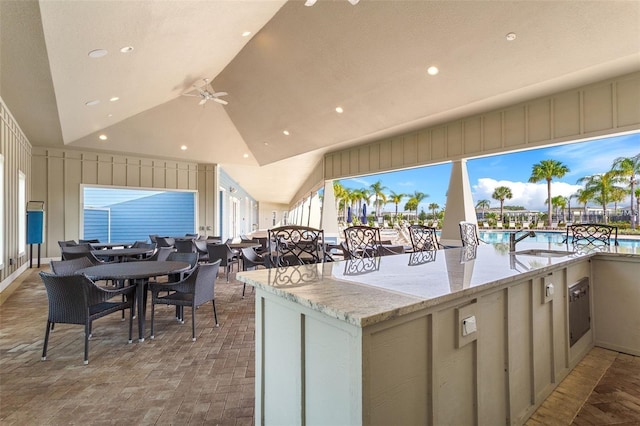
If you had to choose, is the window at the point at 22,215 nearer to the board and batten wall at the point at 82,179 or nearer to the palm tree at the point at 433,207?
the board and batten wall at the point at 82,179

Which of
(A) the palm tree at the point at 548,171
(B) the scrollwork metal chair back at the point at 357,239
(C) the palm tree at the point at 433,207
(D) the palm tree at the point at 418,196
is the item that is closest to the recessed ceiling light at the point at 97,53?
(B) the scrollwork metal chair back at the point at 357,239

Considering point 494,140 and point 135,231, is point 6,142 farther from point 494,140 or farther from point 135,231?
point 494,140

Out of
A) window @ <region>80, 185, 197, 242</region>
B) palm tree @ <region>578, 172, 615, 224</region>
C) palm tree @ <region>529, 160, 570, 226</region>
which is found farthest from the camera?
palm tree @ <region>529, 160, 570, 226</region>

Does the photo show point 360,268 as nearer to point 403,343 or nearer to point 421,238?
point 403,343

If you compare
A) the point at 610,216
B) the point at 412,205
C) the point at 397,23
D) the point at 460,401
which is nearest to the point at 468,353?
the point at 460,401

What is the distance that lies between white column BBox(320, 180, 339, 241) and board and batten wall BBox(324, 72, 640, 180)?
265cm

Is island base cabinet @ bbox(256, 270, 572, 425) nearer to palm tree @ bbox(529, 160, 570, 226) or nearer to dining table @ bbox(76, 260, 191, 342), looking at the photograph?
dining table @ bbox(76, 260, 191, 342)

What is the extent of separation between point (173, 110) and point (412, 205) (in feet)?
54.6

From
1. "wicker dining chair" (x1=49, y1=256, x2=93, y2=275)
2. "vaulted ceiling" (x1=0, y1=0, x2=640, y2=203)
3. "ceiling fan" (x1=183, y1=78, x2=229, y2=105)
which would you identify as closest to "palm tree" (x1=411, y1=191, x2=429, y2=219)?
"vaulted ceiling" (x1=0, y1=0, x2=640, y2=203)

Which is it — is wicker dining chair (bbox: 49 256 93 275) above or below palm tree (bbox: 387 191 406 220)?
below

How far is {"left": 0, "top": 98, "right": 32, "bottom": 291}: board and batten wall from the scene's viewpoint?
570cm

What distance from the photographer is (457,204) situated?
315 inches

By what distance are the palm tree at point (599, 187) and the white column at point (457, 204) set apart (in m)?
3.78

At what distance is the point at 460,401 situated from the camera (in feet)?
4.56
